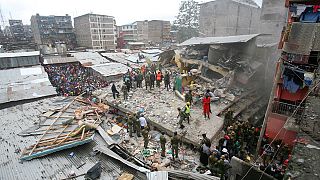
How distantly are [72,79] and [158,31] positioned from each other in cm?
3561

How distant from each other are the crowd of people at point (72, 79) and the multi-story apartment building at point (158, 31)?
1192 inches

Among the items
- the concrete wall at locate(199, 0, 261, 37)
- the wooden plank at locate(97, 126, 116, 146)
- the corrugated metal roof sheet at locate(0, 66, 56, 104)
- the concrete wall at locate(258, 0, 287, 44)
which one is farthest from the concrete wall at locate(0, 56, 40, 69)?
the concrete wall at locate(199, 0, 261, 37)

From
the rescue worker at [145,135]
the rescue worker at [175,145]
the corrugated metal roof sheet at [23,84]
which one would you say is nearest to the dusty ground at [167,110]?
the rescue worker at [175,145]

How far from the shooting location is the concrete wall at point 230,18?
27.7 metres

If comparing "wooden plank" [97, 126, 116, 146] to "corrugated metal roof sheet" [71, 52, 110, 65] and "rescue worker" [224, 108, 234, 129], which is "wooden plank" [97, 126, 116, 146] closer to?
"rescue worker" [224, 108, 234, 129]

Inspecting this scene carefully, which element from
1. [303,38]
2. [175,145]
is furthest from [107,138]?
[303,38]

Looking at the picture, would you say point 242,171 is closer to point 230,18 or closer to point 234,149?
point 234,149

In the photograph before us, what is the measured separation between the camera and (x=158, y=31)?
51.2 metres

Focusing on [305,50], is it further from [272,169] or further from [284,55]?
[272,169]

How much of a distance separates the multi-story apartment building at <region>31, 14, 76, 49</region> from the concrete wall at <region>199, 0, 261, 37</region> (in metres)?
28.4

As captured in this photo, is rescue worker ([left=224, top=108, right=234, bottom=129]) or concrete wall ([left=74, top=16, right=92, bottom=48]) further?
concrete wall ([left=74, top=16, right=92, bottom=48])

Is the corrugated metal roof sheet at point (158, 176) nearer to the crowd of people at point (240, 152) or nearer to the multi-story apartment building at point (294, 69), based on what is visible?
the crowd of people at point (240, 152)

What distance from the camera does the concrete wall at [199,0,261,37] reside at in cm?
2767

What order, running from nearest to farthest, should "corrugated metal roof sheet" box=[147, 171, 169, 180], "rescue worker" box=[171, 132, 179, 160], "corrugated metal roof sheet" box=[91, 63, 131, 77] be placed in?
1. "corrugated metal roof sheet" box=[147, 171, 169, 180]
2. "rescue worker" box=[171, 132, 179, 160]
3. "corrugated metal roof sheet" box=[91, 63, 131, 77]
